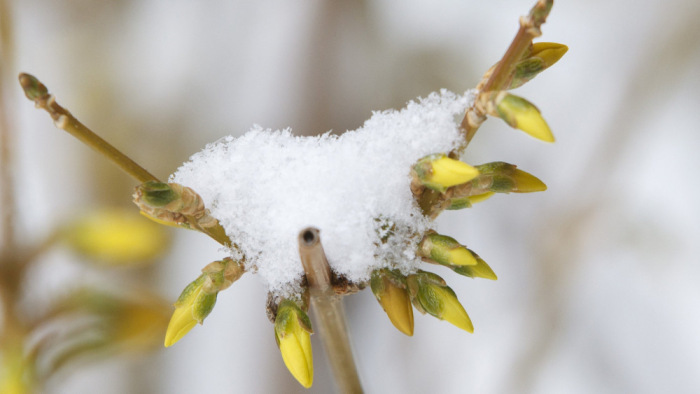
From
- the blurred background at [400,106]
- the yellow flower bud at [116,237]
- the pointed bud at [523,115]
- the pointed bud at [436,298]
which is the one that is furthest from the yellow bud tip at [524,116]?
the yellow flower bud at [116,237]

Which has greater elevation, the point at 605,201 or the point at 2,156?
the point at 2,156

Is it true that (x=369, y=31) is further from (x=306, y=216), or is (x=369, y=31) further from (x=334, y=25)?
(x=306, y=216)

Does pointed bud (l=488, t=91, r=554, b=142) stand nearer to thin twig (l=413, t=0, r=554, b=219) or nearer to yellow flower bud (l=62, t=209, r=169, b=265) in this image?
thin twig (l=413, t=0, r=554, b=219)

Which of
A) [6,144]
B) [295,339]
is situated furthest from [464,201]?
[6,144]

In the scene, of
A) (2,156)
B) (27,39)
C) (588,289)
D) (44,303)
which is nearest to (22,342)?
(44,303)

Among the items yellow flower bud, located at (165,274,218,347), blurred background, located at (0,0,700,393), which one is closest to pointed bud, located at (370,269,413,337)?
yellow flower bud, located at (165,274,218,347)

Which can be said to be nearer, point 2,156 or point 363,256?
point 363,256

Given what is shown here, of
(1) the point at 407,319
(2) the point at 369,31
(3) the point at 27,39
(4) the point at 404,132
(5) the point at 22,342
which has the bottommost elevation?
(1) the point at 407,319
